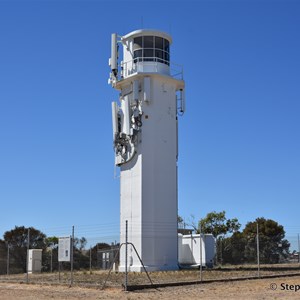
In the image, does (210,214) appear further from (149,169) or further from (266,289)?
(266,289)

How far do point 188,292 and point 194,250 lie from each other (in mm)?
19298

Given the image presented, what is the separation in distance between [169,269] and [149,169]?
21.9 feet

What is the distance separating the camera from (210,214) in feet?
198

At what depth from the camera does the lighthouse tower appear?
37938 millimetres

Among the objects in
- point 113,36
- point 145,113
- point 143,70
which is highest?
point 113,36

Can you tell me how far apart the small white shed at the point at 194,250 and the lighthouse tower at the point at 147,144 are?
1917 millimetres

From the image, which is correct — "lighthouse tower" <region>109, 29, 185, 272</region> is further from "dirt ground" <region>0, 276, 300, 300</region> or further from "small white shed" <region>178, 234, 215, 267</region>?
"dirt ground" <region>0, 276, 300, 300</region>

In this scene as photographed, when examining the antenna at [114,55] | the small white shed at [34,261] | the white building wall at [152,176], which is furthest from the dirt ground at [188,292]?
the antenna at [114,55]

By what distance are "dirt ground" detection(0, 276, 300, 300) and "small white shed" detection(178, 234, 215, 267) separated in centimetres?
1458

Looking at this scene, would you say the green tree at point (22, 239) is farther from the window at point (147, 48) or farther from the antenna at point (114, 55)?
the window at point (147, 48)

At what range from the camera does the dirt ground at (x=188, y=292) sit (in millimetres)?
19219

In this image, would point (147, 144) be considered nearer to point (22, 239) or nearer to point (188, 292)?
point (188, 292)

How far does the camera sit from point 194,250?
132ft

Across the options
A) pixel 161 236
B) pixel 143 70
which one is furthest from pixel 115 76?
pixel 161 236
